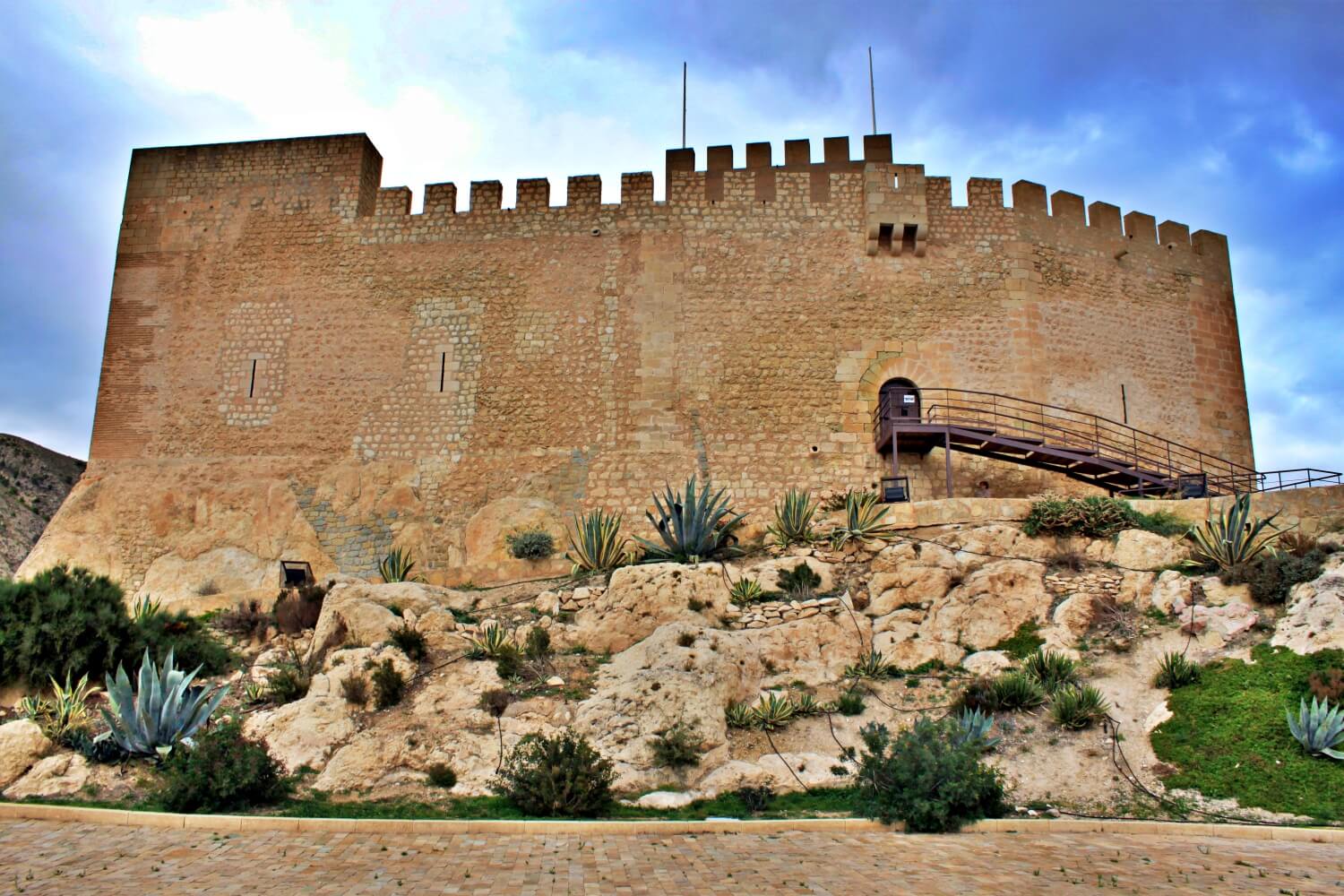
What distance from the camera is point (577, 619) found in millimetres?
13750

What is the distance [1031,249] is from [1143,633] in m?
8.10

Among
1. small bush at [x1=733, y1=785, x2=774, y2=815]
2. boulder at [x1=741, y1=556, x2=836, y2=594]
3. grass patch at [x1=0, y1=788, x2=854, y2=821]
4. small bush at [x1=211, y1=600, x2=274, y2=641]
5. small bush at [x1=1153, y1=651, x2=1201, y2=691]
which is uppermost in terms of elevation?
boulder at [x1=741, y1=556, x2=836, y2=594]

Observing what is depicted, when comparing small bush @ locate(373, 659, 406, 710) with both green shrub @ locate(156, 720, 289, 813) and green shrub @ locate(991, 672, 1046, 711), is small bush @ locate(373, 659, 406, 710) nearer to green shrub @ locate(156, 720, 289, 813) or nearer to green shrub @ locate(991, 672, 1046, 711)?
green shrub @ locate(156, 720, 289, 813)

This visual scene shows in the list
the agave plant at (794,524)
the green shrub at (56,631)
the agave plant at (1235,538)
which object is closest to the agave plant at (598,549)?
the agave plant at (794,524)

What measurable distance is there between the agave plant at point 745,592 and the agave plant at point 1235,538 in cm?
547

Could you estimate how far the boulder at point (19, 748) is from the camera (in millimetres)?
11023

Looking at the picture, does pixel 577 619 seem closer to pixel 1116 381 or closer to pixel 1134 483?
pixel 1134 483

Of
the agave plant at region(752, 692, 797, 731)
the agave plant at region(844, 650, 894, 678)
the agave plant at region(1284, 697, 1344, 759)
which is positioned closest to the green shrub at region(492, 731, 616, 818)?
the agave plant at region(752, 692, 797, 731)

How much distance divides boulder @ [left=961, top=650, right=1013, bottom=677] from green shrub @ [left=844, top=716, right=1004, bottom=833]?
9.11 ft

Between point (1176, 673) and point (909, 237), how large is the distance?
9234 millimetres

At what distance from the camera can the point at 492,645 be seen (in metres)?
13.0

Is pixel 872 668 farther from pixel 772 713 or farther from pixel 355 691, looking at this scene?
pixel 355 691

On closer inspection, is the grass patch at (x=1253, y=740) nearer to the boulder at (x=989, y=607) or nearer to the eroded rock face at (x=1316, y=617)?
the eroded rock face at (x=1316, y=617)

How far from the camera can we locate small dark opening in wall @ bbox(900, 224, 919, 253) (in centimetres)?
1836
